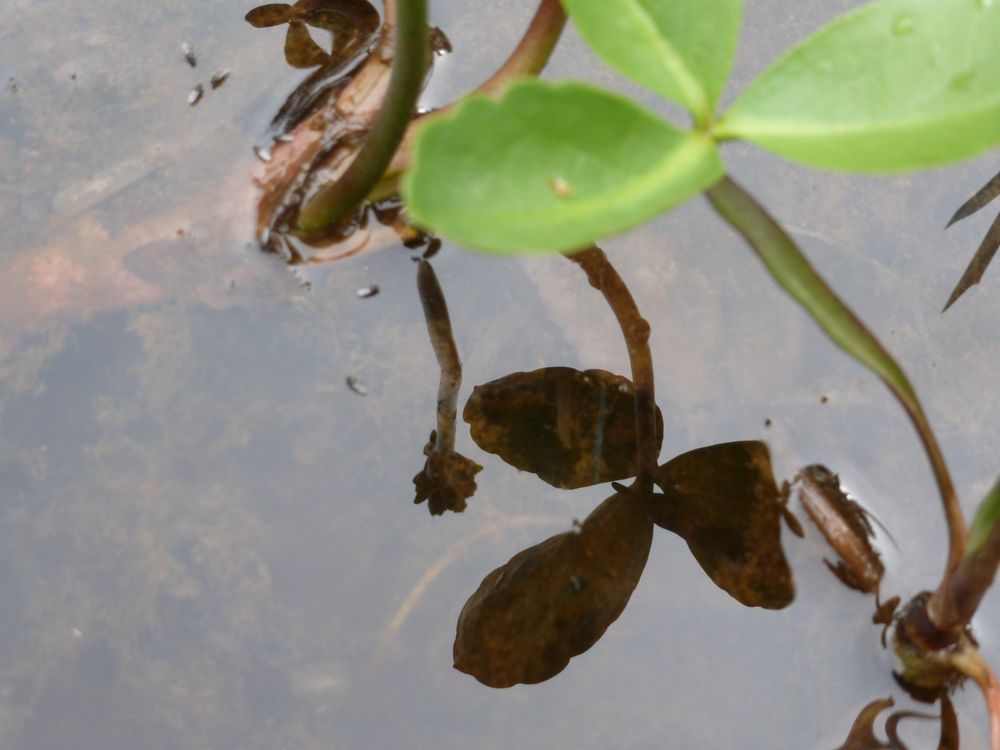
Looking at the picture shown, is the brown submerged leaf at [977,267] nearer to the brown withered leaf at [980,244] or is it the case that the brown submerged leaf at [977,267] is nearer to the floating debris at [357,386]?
the brown withered leaf at [980,244]

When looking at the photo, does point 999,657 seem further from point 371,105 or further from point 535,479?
point 371,105

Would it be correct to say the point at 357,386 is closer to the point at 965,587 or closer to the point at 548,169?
the point at 548,169

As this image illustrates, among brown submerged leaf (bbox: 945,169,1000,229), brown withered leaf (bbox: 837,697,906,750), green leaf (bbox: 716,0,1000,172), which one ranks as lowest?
brown withered leaf (bbox: 837,697,906,750)

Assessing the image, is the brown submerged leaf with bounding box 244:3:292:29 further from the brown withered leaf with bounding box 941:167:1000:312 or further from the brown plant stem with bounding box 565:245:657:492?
the brown withered leaf with bounding box 941:167:1000:312

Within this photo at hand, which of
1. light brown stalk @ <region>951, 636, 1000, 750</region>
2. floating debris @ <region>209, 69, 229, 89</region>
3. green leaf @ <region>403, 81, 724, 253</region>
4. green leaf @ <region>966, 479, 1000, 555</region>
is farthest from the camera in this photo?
floating debris @ <region>209, 69, 229, 89</region>

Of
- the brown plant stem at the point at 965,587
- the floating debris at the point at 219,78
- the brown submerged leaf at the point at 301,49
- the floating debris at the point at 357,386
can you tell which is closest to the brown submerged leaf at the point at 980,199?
the brown plant stem at the point at 965,587

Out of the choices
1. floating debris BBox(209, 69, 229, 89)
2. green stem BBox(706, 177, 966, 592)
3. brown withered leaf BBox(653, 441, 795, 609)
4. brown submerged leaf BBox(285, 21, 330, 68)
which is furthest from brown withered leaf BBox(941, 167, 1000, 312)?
floating debris BBox(209, 69, 229, 89)

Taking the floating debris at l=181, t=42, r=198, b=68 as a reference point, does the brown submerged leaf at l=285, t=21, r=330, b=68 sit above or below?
above

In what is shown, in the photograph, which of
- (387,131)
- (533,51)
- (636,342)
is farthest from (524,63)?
(636,342)
